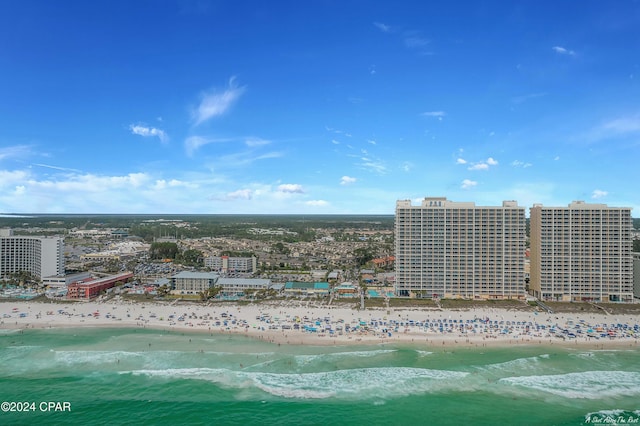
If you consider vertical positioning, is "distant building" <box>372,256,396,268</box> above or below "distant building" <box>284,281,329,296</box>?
above

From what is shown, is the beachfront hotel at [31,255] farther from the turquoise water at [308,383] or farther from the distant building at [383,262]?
the distant building at [383,262]

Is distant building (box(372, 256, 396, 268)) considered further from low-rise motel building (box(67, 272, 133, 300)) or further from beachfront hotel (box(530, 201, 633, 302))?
low-rise motel building (box(67, 272, 133, 300))

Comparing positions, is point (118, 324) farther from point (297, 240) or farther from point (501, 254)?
point (297, 240)

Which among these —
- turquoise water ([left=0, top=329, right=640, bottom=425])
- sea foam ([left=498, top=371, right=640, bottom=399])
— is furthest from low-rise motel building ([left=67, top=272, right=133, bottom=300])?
sea foam ([left=498, top=371, right=640, bottom=399])

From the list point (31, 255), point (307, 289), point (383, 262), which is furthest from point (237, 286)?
point (383, 262)

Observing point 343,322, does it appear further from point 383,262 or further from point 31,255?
point 31,255

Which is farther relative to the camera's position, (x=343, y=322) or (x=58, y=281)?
(x=58, y=281)
